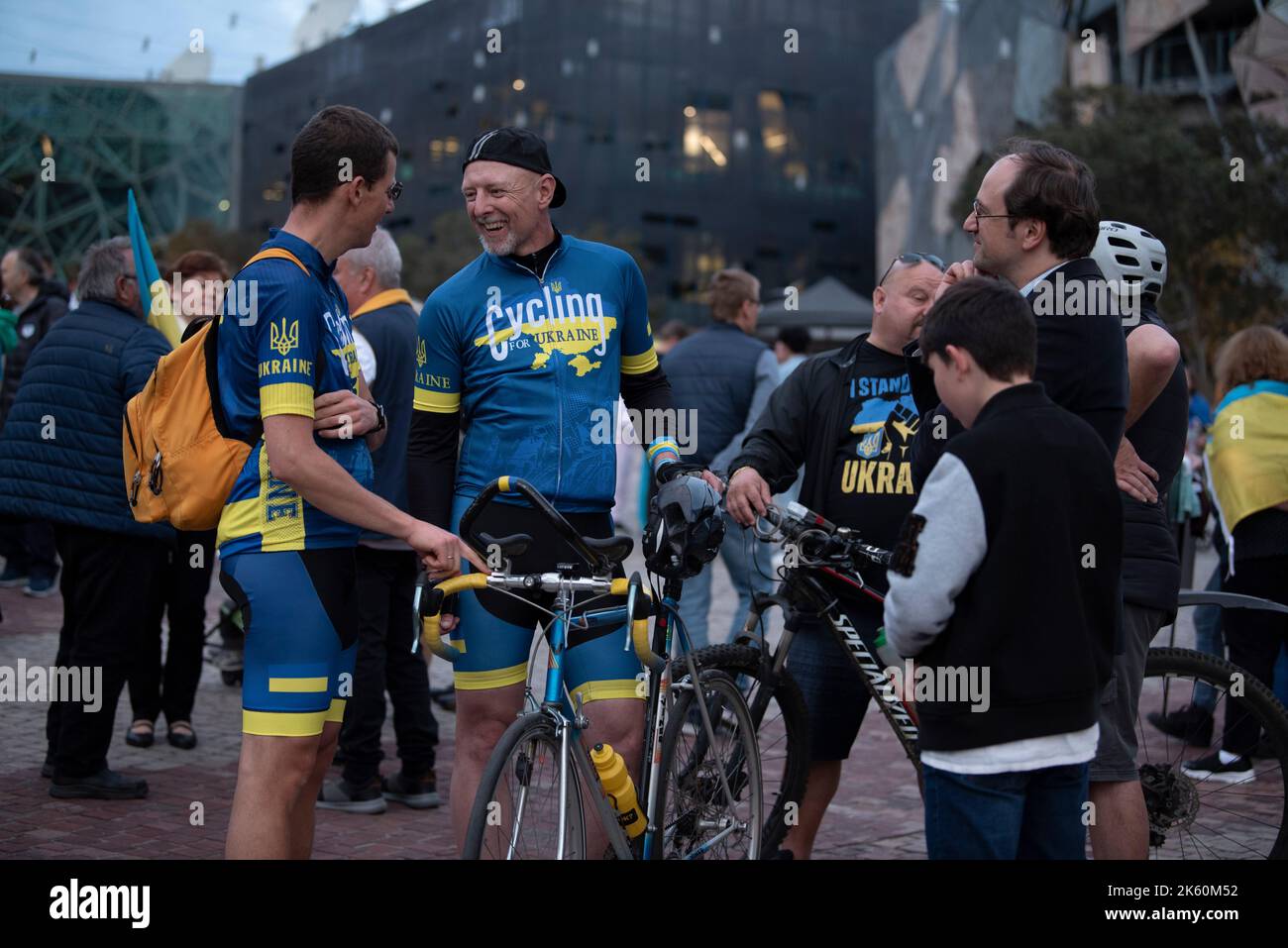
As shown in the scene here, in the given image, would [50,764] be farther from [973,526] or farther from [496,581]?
[973,526]

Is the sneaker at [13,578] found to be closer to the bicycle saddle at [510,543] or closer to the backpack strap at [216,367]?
the backpack strap at [216,367]

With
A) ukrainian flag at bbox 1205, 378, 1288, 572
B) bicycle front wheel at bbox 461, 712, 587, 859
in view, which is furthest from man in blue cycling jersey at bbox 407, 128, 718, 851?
ukrainian flag at bbox 1205, 378, 1288, 572

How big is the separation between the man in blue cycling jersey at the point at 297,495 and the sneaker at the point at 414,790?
7.54 feet

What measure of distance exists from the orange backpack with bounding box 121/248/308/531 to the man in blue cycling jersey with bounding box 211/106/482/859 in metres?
0.02

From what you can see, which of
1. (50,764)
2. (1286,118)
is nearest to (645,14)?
(1286,118)

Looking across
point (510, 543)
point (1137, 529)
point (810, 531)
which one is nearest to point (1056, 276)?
point (1137, 529)

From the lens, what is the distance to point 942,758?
2.98 metres

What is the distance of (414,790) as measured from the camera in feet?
19.1

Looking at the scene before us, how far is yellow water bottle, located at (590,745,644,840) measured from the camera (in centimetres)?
351

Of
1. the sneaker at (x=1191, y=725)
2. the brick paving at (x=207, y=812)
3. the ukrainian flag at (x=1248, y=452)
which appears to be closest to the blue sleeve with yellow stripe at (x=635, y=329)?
the brick paving at (x=207, y=812)

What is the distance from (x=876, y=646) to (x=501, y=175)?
1.85 metres

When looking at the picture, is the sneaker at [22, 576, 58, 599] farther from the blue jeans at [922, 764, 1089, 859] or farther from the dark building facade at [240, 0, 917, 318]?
the dark building facade at [240, 0, 917, 318]

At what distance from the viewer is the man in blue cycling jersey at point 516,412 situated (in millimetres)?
3773

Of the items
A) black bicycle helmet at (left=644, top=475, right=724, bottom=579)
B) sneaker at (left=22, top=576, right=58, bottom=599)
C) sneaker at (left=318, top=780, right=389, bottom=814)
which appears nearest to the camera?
black bicycle helmet at (left=644, top=475, right=724, bottom=579)
